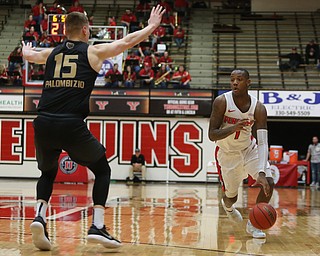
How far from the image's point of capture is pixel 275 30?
27.4m

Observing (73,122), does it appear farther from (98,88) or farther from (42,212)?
(98,88)

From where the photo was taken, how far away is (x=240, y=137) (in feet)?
25.4

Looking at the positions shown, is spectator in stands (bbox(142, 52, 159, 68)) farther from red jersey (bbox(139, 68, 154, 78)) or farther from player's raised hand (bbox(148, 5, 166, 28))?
player's raised hand (bbox(148, 5, 166, 28))

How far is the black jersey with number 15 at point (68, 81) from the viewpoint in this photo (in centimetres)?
573

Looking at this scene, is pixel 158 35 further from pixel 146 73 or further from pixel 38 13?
pixel 38 13

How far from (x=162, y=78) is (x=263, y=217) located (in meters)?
15.8

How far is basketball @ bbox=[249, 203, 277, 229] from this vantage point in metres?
6.91

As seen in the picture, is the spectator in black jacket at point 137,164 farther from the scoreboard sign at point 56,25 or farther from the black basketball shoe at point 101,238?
the black basketball shoe at point 101,238

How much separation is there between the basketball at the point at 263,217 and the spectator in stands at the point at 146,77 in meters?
15.4

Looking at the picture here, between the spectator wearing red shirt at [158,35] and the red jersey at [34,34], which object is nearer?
the red jersey at [34,34]

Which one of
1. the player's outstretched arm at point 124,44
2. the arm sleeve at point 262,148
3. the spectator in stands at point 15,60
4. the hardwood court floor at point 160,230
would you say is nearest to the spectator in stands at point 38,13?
the spectator in stands at point 15,60

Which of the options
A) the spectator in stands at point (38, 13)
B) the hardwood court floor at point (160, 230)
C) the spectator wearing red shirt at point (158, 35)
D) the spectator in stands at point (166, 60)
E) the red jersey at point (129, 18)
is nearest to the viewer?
the hardwood court floor at point (160, 230)

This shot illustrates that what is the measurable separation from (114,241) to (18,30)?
23.0m

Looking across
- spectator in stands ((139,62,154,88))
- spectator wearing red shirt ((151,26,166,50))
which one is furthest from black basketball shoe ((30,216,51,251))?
spectator wearing red shirt ((151,26,166,50))
